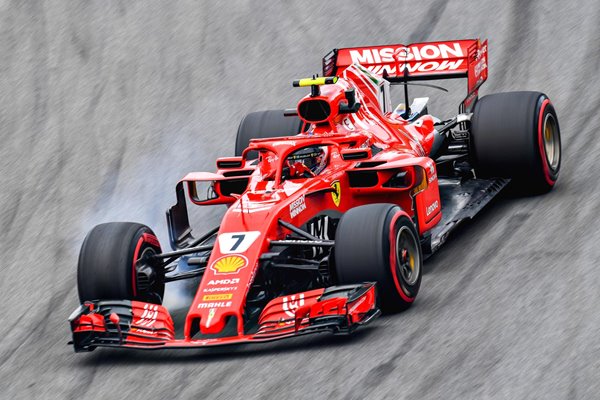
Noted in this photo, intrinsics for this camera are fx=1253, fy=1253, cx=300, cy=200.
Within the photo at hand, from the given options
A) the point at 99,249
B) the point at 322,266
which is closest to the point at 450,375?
the point at 322,266

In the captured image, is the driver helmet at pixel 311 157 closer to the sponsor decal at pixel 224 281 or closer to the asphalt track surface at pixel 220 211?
the asphalt track surface at pixel 220 211

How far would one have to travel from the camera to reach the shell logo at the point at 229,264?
10031 mm

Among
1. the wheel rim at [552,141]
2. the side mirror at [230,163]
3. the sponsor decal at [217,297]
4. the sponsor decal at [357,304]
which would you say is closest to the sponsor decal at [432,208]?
the side mirror at [230,163]

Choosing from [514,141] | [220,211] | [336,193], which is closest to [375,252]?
[336,193]

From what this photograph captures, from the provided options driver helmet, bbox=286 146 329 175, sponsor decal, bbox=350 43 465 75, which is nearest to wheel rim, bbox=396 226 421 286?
driver helmet, bbox=286 146 329 175

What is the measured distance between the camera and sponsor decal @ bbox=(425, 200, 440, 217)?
11.5 m

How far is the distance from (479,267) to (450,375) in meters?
2.58

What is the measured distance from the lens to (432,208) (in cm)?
1165

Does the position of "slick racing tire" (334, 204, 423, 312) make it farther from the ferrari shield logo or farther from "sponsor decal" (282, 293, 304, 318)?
the ferrari shield logo

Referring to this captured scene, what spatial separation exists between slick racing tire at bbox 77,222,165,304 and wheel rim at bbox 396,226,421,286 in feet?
7.16

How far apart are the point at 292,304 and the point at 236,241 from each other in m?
0.85

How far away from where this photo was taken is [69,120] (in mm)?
17047

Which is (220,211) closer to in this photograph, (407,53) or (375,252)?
(407,53)

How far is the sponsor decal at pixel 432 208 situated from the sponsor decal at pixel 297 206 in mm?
1346
